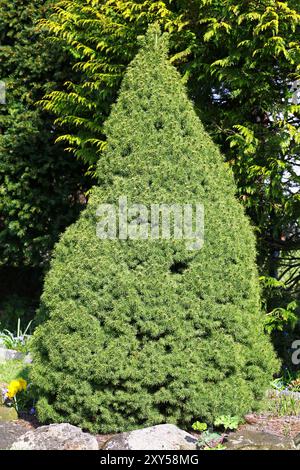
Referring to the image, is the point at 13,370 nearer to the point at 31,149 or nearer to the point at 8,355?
the point at 8,355

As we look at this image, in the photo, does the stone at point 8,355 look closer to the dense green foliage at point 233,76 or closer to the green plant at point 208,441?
the dense green foliage at point 233,76

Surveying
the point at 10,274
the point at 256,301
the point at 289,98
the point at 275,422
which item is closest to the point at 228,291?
the point at 256,301

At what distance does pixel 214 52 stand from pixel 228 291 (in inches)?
99.7

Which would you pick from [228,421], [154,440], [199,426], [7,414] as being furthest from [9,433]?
[228,421]

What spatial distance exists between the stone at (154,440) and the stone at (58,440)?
0.13m

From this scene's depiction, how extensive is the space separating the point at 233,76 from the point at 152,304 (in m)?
2.37

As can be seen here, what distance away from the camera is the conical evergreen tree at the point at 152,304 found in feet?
12.5

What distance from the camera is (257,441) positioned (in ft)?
12.3

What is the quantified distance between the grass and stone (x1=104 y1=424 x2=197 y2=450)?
1883 mm

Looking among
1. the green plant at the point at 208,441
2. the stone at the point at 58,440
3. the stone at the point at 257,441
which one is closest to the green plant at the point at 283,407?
the stone at the point at 257,441

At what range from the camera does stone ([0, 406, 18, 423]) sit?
14.5 feet

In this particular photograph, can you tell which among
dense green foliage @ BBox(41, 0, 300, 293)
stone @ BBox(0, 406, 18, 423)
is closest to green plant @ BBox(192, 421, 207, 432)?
stone @ BBox(0, 406, 18, 423)

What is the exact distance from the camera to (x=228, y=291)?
403 cm
